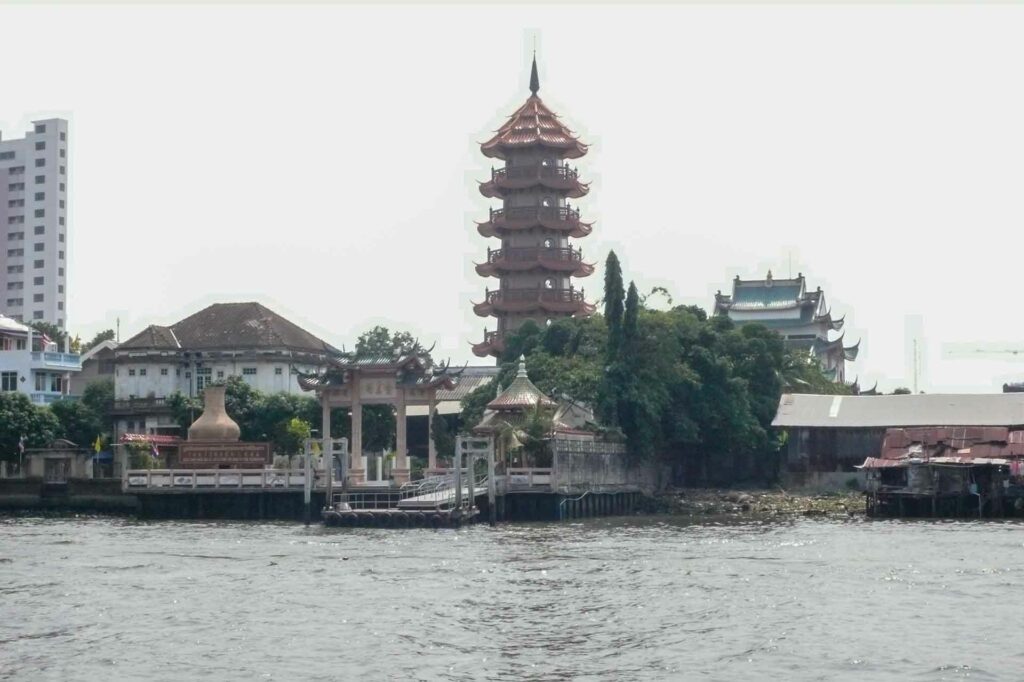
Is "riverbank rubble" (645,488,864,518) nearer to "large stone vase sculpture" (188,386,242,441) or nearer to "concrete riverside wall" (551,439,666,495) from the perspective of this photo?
"concrete riverside wall" (551,439,666,495)

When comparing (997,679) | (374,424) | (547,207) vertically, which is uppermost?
(547,207)

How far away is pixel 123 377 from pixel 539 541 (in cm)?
5007

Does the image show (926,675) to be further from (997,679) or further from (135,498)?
(135,498)

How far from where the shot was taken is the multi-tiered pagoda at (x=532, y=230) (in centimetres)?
9575

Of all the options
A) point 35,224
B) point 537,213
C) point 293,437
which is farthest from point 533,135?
point 35,224

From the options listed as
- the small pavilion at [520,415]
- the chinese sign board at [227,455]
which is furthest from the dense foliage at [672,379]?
the chinese sign board at [227,455]

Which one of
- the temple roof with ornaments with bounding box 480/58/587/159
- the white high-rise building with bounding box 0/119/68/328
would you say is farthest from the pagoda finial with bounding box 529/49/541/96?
the white high-rise building with bounding box 0/119/68/328

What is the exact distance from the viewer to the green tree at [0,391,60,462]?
260 feet

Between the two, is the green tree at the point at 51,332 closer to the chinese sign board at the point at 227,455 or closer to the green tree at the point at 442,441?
the green tree at the point at 442,441

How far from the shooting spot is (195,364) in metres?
92.8

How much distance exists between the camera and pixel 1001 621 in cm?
3048

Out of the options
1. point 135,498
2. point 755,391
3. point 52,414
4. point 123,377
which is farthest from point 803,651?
point 123,377

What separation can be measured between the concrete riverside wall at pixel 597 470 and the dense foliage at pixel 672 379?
3.48 ft

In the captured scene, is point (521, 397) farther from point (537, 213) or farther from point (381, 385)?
point (537, 213)
